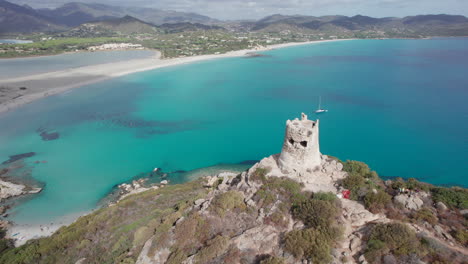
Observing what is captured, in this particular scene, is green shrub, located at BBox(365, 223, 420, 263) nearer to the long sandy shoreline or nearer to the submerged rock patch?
the submerged rock patch

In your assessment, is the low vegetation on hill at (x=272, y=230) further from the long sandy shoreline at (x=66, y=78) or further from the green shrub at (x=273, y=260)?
the long sandy shoreline at (x=66, y=78)

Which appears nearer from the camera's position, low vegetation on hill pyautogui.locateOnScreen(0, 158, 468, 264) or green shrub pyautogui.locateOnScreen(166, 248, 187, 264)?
low vegetation on hill pyautogui.locateOnScreen(0, 158, 468, 264)

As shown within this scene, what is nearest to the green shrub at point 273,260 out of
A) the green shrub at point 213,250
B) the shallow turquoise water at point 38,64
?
the green shrub at point 213,250

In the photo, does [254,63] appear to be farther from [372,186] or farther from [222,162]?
[372,186]

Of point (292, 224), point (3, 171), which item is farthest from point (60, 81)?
point (292, 224)

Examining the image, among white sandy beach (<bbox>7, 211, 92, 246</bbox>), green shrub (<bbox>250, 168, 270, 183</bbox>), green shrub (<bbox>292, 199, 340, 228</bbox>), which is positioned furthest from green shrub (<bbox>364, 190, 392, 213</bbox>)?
white sandy beach (<bbox>7, 211, 92, 246</bbox>)
